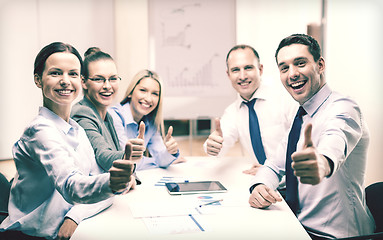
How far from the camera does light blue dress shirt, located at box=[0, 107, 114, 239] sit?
1005 millimetres

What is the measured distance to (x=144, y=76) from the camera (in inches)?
85.3

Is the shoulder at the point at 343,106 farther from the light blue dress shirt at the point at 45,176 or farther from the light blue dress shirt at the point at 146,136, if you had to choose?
the light blue dress shirt at the point at 146,136

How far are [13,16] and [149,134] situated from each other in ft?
5.49

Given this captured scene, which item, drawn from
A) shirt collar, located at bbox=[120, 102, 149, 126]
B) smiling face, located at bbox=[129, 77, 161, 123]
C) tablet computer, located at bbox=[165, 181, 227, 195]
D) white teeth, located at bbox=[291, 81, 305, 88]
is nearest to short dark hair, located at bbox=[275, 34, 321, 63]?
white teeth, located at bbox=[291, 81, 305, 88]

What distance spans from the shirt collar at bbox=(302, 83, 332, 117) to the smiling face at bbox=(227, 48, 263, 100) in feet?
2.80

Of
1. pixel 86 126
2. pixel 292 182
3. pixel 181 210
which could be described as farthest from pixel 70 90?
pixel 292 182

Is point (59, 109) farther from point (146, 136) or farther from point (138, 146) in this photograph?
point (146, 136)

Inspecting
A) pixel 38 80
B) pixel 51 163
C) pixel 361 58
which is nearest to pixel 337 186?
pixel 51 163

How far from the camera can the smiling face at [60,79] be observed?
1.06 m

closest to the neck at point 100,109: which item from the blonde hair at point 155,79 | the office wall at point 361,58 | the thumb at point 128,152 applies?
the blonde hair at point 155,79

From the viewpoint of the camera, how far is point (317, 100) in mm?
1373

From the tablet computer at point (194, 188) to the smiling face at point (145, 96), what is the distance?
0.75 meters

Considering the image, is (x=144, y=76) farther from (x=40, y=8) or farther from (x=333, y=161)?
(x=333, y=161)

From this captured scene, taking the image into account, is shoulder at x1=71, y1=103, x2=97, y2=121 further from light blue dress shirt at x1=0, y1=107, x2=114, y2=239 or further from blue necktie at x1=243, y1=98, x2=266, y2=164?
blue necktie at x1=243, y1=98, x2=266, y2=164
